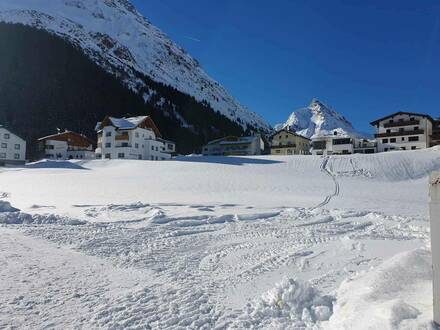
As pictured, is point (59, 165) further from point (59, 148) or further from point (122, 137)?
point (59, 148)

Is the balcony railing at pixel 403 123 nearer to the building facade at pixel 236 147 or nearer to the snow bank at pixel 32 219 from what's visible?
the building facade at pixel 236 147

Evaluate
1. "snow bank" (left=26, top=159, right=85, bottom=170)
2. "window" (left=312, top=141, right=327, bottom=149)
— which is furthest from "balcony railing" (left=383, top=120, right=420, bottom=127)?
"snow bank" (left=26, top=159, right=85, bottom=170)

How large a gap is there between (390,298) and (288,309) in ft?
4.52

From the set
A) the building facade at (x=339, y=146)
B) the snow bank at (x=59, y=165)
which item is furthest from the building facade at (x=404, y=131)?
the snow bank at (x=59, y=165)

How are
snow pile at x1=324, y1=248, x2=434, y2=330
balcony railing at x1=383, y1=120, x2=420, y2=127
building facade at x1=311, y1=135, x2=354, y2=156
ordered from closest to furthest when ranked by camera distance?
1. snow pile at x1=324, y1=248, x2=434, y2=330
2. balcony railing at x1=383, y1=120, x2=420, y2=127
3. building facade at x1=311, y1=135, x2=354, y2=156

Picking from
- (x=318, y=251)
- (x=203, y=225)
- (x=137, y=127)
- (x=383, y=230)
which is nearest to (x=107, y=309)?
(x=318, y=251)

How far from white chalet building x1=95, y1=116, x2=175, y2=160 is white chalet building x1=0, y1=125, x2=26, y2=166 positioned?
15.0 metres

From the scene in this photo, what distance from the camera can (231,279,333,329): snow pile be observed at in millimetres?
4613

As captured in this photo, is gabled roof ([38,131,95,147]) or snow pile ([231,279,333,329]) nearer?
snow pile ([231,279,333,329])

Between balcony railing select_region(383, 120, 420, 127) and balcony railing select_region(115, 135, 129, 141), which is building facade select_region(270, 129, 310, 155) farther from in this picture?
balcony railing select_region(115, 135, 129, 141)

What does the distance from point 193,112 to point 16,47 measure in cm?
6767

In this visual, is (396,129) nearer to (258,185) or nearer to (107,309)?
(258,185)

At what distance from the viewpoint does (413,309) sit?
13.3 ft

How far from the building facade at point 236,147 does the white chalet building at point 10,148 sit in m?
39.2
